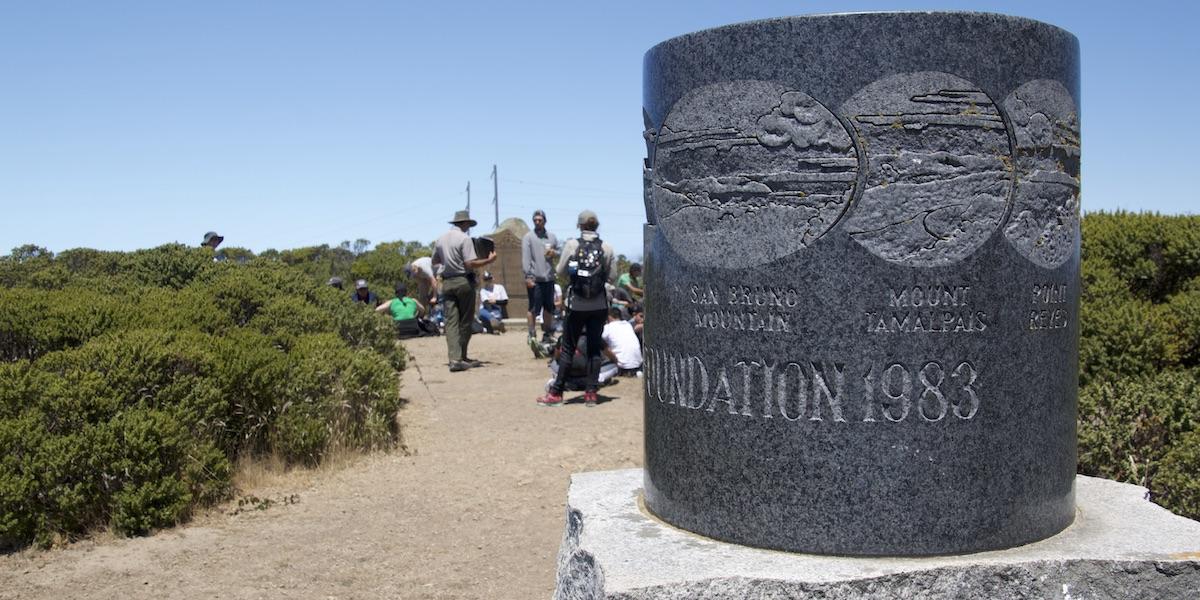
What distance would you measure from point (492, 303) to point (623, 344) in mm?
7170

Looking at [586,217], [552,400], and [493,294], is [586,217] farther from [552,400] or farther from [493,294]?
[493,294]

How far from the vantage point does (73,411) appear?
5867mm

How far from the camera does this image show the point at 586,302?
9.13 m

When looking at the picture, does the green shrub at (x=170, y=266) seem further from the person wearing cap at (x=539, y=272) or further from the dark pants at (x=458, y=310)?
the person wearing cap at (x=539, y=272)

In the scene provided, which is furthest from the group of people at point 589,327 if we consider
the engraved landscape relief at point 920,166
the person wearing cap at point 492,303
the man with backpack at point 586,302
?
the person wearing cap at point 492,303

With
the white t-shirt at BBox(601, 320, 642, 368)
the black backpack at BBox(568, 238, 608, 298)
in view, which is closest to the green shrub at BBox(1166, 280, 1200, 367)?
the black backpack at BBox(568, 238, 608, 298)

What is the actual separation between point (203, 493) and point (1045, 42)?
5.12 meters

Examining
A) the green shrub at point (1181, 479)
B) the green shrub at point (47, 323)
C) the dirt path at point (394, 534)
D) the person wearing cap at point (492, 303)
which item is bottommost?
the dirt path at point (394, 534)

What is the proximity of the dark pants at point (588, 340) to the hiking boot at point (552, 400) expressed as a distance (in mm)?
38

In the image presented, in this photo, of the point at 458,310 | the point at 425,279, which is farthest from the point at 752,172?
the point at 425,279

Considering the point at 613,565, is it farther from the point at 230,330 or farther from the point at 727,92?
the point at 230,330

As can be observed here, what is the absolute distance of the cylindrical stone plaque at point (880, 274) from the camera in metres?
3.40

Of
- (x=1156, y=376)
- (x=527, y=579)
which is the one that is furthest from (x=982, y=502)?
(x=1156, y=376)

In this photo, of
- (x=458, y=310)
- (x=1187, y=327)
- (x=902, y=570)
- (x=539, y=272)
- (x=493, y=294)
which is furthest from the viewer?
(x=493, y=294)
